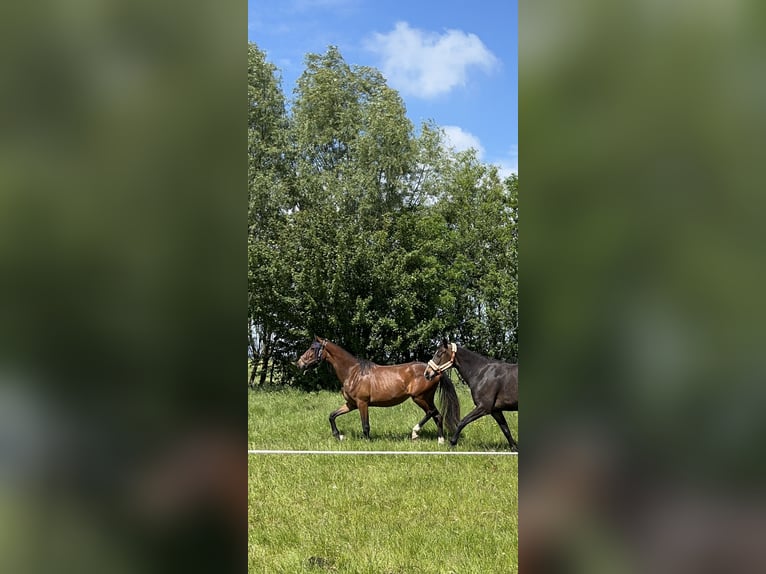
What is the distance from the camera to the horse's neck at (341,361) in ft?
32.7

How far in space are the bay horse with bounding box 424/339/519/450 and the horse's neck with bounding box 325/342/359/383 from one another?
1.26 meters

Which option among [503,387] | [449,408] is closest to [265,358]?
[449,408]

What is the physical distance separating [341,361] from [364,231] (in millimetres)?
10212

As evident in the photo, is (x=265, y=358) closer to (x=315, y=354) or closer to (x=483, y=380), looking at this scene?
(x=315, y=354)

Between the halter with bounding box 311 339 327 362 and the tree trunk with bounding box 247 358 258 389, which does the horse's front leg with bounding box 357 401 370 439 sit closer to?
the halter with bounding box 311 339 327 362

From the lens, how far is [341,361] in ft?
33.1

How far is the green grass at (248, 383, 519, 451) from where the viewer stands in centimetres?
904

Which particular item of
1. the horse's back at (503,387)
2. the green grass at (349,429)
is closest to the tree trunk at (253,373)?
the green grass at (349,429)

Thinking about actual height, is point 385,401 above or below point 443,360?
below
